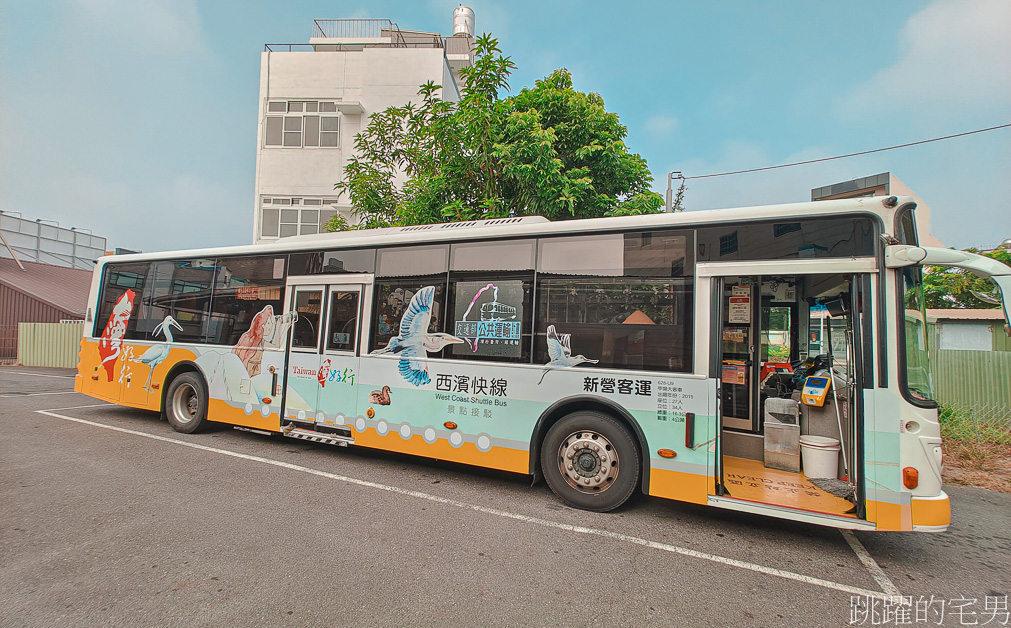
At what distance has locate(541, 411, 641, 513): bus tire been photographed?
4695 mm

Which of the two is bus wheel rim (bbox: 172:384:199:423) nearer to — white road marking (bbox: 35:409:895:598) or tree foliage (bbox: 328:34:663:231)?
white road marking (bbox: 35:409:895:598)

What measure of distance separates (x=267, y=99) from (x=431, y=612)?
24.5m

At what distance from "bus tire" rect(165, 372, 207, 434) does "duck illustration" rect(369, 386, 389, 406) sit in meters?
3.48

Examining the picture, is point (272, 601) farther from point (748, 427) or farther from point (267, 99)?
point (267, 99)

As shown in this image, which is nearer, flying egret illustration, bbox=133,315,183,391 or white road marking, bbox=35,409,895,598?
white road marking, bbox=35,409,895,598

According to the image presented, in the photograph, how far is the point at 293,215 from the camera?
2088cm

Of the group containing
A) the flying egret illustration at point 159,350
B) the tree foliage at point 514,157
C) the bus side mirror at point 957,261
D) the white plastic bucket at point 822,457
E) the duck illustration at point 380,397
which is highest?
the tree foliage at point 514,157

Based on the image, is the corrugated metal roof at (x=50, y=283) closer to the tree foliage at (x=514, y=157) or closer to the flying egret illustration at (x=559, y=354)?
the tree foliage at (x=514, y=157)

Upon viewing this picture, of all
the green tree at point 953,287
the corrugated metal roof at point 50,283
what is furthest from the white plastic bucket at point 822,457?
the corrugated metal roof at point 50,283

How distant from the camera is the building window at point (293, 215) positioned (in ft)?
68.1

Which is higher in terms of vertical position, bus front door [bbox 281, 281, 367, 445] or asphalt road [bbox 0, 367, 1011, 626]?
bus front door [bbox 281, 281, 367, 445]

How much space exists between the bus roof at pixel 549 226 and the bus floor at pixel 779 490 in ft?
8.07

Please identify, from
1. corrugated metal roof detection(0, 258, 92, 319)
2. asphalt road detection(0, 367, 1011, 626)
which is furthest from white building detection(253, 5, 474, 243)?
asphalt road detection(0, 367, 1011, 626)

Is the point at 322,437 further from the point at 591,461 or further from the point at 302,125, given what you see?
the point at 302,125
